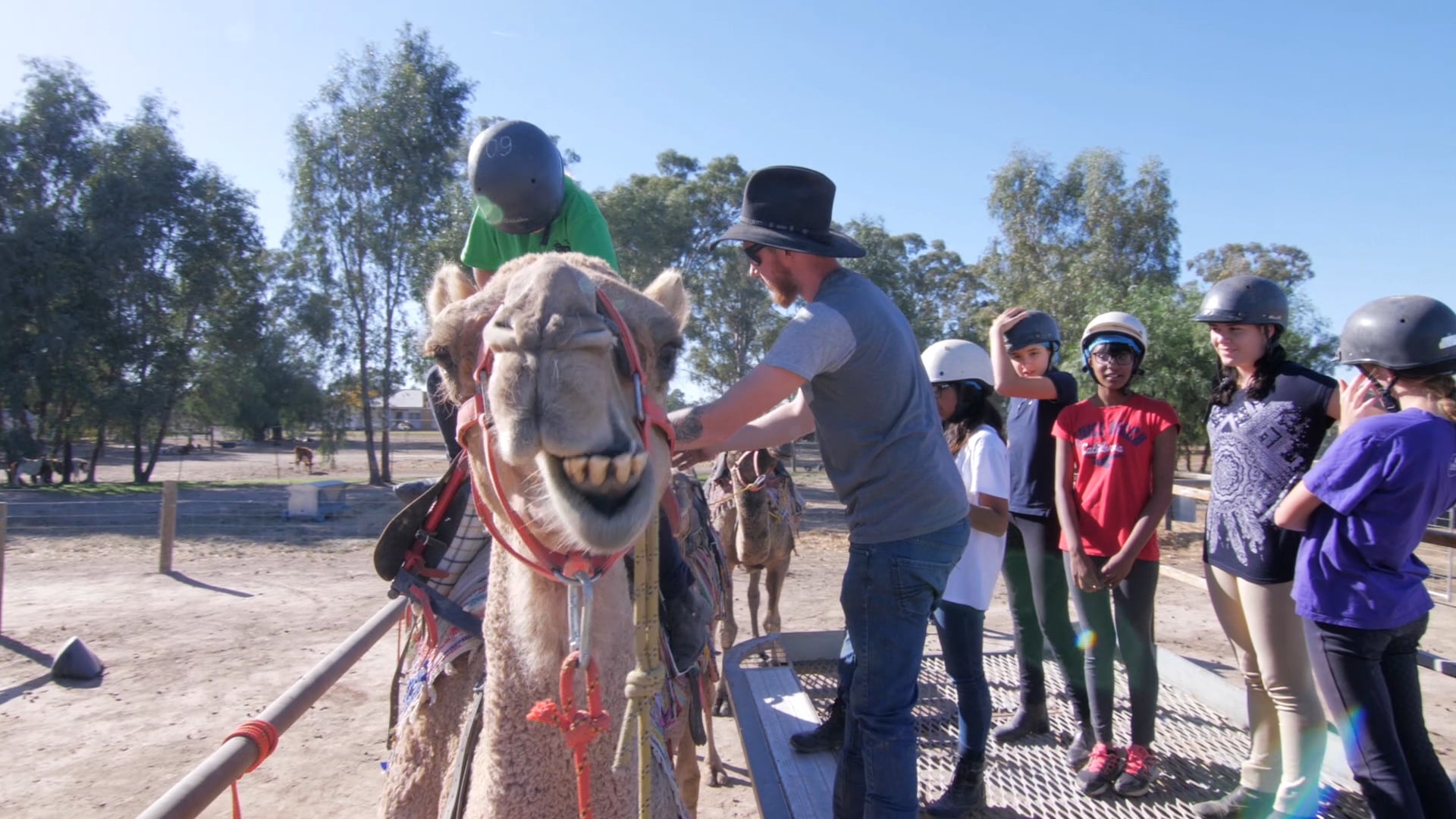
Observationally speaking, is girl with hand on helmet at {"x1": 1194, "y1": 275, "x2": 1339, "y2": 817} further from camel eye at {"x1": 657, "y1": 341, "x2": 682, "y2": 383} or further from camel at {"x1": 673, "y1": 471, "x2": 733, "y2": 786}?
camel eye at {"x1": 657, "y1": 341, "x2": 682, "y2": 383}

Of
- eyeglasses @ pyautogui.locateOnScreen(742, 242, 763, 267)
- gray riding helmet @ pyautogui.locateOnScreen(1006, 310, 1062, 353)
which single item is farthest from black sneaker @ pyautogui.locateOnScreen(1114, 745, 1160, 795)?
eyeglasses @ pyautogui.locateOnScreen(742, 242, 763, 267)

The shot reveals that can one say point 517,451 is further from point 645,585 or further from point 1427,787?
point 1427,787

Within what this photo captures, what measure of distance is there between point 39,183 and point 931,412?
3459 centimetres

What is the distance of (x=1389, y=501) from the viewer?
3.09 m

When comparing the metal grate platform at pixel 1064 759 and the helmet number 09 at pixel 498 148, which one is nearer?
the helmet number 09 at pixel 498 148

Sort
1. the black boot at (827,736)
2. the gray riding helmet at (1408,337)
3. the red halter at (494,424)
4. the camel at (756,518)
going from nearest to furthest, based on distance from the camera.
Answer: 1. the red halter at (494,424)
2. the gray riding helmet at (1408,337)
3. the black boot at (827,736)
4. the camel at (756,518)

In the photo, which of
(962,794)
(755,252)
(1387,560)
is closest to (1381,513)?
(1387,560)

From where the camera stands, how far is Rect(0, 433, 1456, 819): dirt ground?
5941 mm

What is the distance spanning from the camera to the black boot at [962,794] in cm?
407

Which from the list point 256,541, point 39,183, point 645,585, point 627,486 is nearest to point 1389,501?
point 645,585

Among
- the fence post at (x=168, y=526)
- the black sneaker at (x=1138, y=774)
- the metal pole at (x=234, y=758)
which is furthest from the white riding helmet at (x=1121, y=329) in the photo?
the fence post at (x=168, y=526)

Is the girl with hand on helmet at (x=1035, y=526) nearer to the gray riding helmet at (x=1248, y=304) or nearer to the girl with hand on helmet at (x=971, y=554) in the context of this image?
the girl with hand on helmet at (x=971, y=554)

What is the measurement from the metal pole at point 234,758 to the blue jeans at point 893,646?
213cm

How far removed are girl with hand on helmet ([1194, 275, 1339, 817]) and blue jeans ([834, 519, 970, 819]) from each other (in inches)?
68.6
